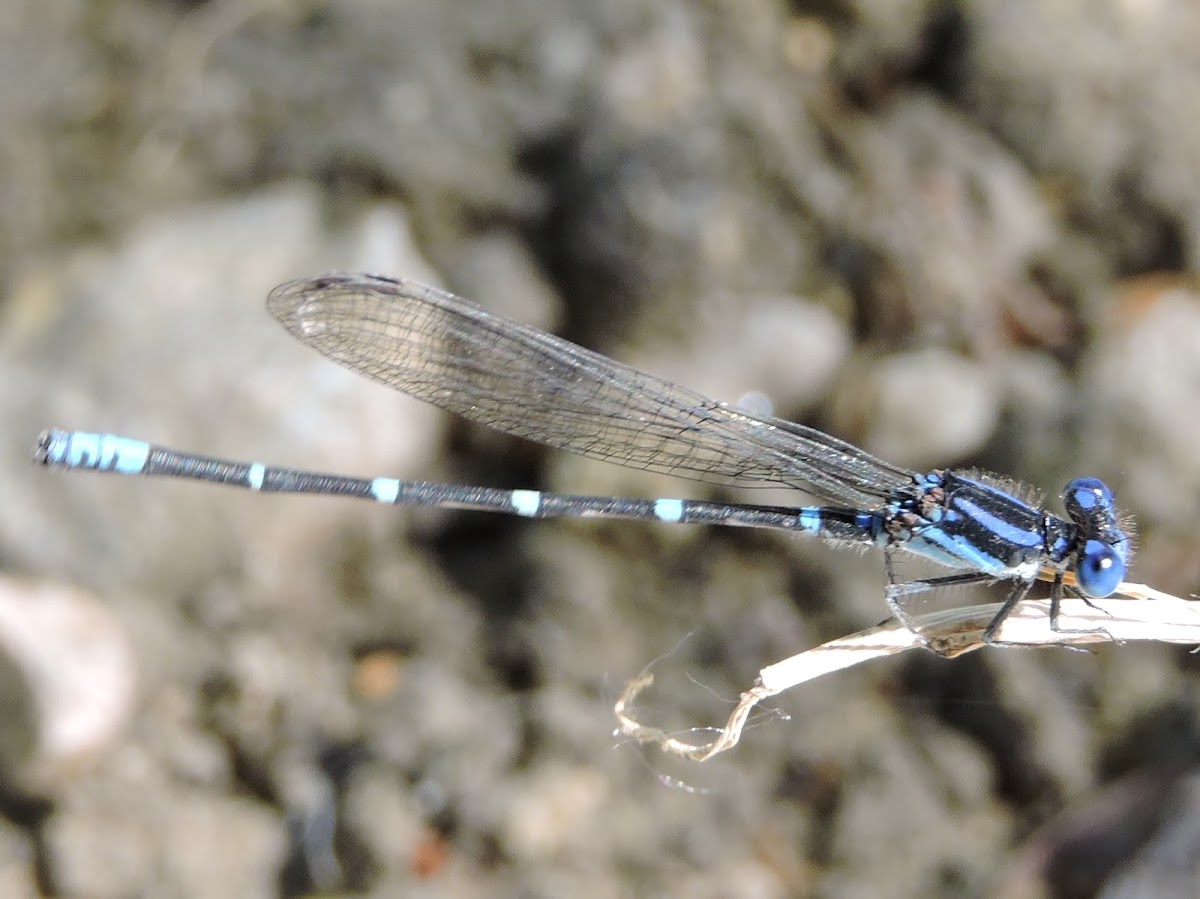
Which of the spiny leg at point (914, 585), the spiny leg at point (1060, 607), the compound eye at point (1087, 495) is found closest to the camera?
the spiny leg at point (1060, 607)

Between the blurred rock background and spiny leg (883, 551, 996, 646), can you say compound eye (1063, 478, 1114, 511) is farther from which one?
the blurred rock background

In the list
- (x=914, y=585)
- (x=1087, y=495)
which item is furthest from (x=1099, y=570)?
(x=914, y=585)

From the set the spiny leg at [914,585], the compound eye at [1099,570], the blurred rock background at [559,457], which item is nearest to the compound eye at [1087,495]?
Result: the compound eye at [1099,570]

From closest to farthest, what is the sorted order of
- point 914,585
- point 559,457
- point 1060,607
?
point 1060,607, point 914,585, point 559,457

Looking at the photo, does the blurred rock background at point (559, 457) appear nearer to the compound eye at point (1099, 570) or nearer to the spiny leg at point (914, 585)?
the spiny leg at point (914, 585)

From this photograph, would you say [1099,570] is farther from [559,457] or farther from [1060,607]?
[559,457]
